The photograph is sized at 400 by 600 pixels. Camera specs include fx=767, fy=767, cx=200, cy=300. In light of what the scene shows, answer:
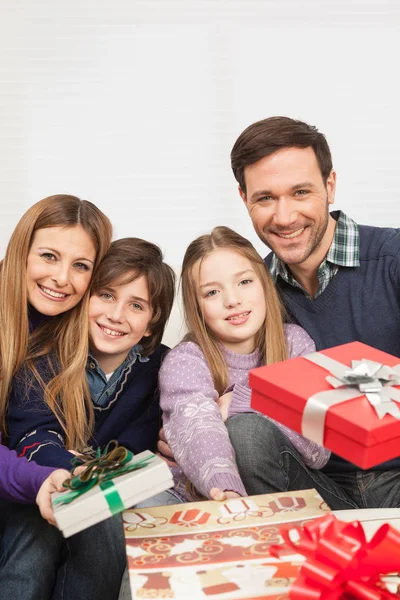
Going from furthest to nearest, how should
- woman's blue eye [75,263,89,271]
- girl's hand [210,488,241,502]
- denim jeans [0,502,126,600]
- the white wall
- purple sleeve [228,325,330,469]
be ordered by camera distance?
the white wall
woman's blue eye [75,263,89,271]
purple sleeve [228,325,330,469]
denim jeans [0,502,126,600]
girl's hand [210,488,241,502]

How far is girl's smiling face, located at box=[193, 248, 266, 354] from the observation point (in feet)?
5.84

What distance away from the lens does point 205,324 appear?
1846 mm

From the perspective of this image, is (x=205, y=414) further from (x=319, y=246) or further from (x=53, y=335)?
(x=319, y=246)

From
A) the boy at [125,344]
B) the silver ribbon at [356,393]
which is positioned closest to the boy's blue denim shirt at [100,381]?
the boy at [125,344]

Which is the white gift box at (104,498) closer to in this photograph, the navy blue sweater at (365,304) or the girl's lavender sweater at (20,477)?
the girl's lavender sweater at (20,477)

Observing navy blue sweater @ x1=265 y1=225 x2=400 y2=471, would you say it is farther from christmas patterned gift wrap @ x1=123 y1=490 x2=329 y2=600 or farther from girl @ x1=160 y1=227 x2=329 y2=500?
christmas patterned gift wrap @ x1=123 y1=490 x2=329 y2=600

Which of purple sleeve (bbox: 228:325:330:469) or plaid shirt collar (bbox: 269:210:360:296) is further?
plaid shirt collar (bbox: 269:210:360:296)

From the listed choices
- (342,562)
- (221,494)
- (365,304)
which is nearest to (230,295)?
(365,304)

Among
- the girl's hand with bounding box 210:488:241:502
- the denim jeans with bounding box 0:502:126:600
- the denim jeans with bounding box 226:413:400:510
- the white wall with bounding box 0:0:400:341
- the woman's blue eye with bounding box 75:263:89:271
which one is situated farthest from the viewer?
the white wall with bounding box 0:0:400:341

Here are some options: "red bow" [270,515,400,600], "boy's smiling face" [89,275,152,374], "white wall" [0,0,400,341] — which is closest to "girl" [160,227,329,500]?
"boy's smiling face" [89,275,152,374]

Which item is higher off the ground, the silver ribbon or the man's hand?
the silver ribbon

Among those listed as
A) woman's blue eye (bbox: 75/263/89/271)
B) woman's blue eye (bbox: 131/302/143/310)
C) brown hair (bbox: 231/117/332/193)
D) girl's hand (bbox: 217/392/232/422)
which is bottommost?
girl's hand (bbox: 217/392/232/422)

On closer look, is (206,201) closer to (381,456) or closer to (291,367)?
(291,367)

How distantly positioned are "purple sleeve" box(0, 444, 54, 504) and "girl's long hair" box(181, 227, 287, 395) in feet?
1.74
